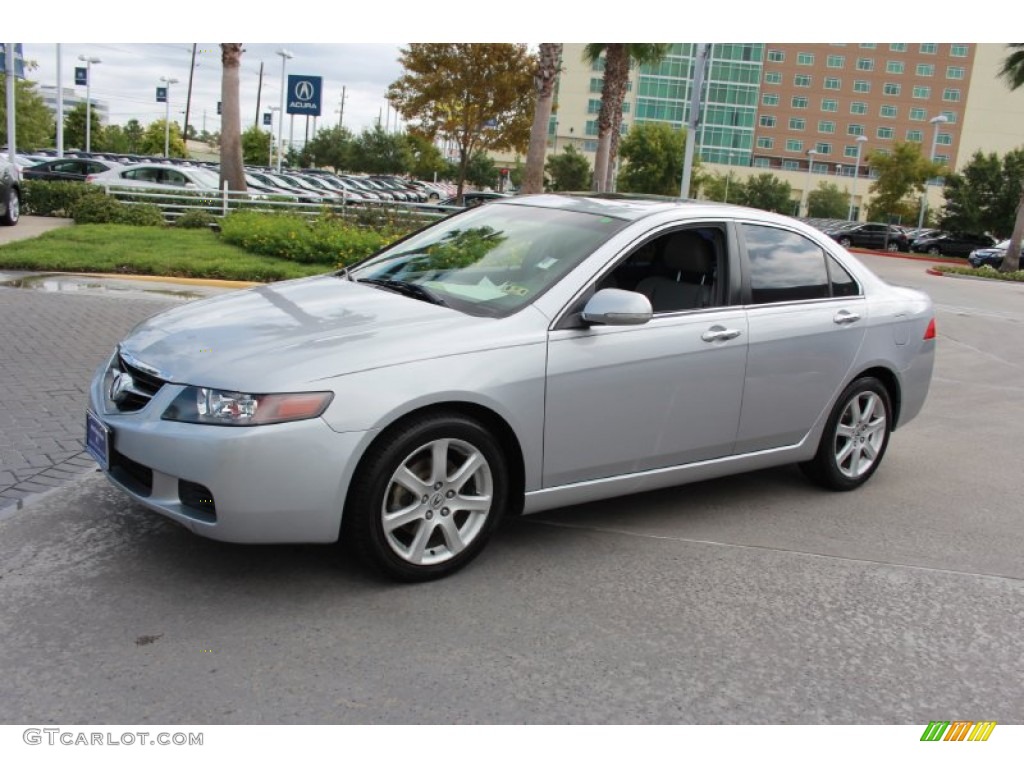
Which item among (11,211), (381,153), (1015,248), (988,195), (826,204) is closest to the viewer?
(11,211)

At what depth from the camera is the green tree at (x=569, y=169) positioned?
67.2 m

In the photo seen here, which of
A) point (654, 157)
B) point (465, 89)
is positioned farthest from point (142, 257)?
point (654, 157)

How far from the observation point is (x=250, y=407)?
368 cm

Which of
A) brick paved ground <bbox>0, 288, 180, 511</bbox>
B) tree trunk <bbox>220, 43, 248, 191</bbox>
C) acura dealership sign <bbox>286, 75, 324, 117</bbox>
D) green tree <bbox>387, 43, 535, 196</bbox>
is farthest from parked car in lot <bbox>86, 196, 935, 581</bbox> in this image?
green tree <bbox>387, 43, 535, 196</bbox>

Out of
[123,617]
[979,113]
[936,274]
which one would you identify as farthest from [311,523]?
[979,113]

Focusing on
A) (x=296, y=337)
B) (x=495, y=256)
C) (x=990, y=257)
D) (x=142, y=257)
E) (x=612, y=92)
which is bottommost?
(x=142, y=257)

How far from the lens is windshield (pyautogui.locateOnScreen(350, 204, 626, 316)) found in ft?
14.9

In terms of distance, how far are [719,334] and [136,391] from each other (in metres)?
2.76

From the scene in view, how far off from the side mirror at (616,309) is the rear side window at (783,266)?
40.1 inches

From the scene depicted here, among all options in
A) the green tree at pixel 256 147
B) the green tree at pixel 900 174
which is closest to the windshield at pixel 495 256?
the green tree at pixel 900 174

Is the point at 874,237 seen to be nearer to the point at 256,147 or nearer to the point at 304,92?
the point at 304,92

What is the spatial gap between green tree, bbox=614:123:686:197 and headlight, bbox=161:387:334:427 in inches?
2551

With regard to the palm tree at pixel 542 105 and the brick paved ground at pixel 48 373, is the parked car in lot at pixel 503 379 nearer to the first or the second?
the brick paved ground at pixel 48 373

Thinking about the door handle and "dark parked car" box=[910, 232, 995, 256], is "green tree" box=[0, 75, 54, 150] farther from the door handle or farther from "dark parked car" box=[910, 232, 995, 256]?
the door handle
